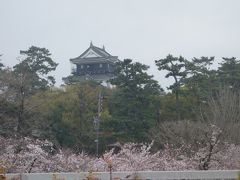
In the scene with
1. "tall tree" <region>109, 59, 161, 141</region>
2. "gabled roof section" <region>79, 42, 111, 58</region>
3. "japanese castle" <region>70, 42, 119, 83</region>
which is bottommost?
"tall tree" <region>109, 59, 161, 141</region>

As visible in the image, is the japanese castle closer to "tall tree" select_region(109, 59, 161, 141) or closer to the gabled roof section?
the gabled roof section

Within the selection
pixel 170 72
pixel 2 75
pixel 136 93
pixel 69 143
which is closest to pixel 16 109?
pixel 2 75

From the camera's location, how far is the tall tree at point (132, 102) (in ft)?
93.3

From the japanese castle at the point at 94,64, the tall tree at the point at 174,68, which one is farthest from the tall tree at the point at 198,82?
the japanese castle at the point at 94,64

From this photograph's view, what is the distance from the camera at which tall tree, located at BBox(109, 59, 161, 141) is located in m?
28.4

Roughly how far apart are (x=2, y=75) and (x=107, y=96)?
916cm

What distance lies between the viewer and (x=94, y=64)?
50.2 metres

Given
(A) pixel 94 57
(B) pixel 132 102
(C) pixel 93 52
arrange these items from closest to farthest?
(B) pixel 132 102 < (A) pixel 94 57 < (C) pixel 93 52

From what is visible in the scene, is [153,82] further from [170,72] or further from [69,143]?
[69,143]

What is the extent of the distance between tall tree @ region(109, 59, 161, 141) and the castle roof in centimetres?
1824

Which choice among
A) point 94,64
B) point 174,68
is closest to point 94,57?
point 94,64

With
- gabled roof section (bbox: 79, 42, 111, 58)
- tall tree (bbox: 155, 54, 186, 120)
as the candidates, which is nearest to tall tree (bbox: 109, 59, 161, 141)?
tall tree (bbox: 155, 54, 186, 120)

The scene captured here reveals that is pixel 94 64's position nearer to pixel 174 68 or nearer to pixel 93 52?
pixel 93 52

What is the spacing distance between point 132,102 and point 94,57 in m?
21.5
